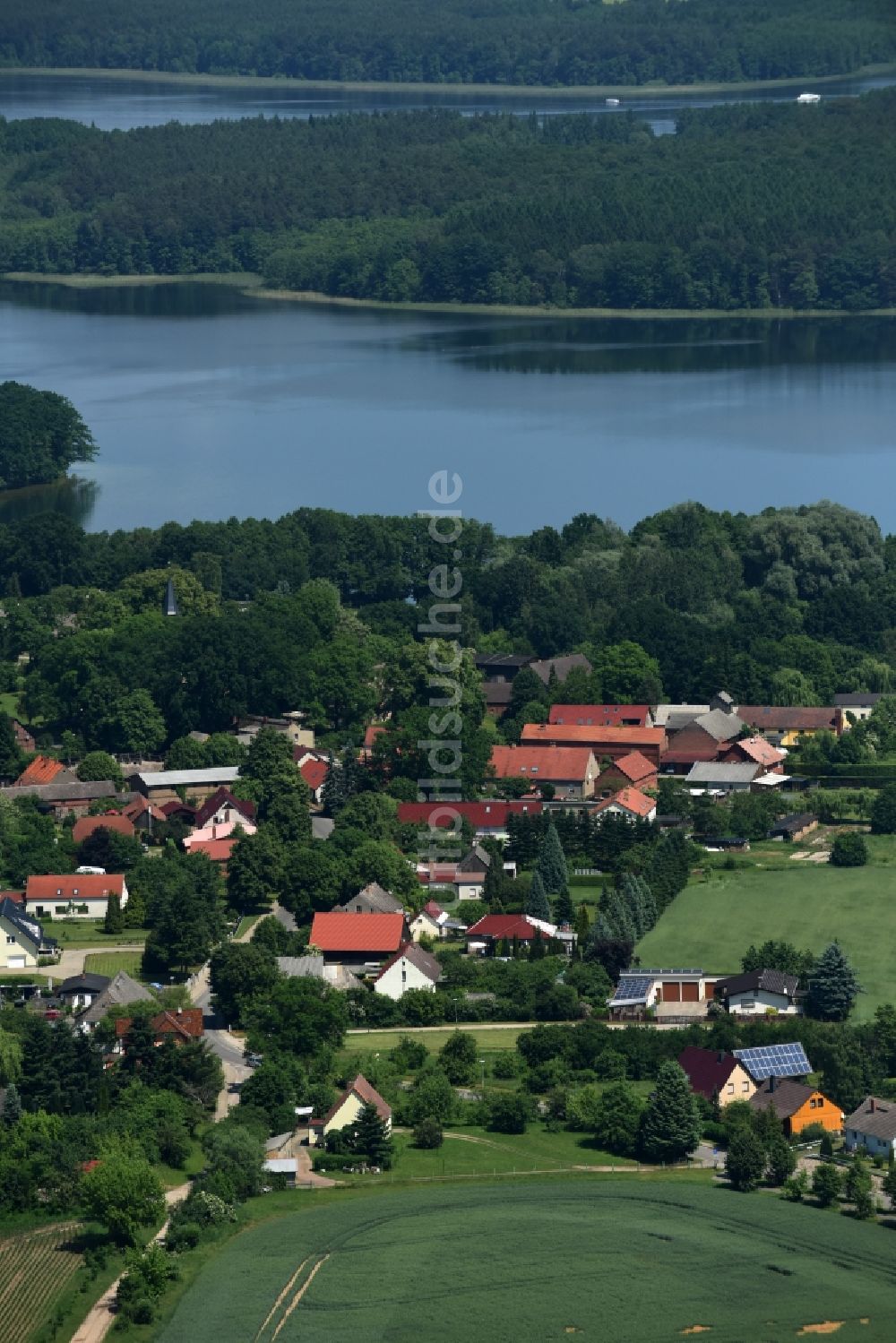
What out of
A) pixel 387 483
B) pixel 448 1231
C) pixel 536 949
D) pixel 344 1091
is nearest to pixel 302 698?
pixel 536 949

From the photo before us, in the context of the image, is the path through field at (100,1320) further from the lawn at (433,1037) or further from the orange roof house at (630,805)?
the orange roof house at (630,805)

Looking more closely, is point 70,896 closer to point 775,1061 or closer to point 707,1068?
point 707,1068

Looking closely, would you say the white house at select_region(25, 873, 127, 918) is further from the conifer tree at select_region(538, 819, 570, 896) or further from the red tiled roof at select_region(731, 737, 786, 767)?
the red tiled roof at select_region(731, 737, 786, 767)

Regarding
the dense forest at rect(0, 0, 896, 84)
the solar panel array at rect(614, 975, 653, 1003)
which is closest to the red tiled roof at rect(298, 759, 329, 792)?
the solar panel array at rect(614, 975, 653, 1003)

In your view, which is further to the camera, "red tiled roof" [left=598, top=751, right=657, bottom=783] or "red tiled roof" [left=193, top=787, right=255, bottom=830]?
"red tiled roof" [left=598, top=751, right=657, bottom=783]

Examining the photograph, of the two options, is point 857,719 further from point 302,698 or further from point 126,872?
point 126,872

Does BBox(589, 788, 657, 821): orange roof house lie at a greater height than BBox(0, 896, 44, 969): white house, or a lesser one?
greater

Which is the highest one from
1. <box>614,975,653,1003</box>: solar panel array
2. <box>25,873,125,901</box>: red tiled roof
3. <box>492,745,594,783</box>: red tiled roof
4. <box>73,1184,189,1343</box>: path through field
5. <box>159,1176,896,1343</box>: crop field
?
<box>492,745,594,783</box>: red tiled roof

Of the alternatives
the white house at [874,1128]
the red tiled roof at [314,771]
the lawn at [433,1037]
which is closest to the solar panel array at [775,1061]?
the white house at [874,1128]
